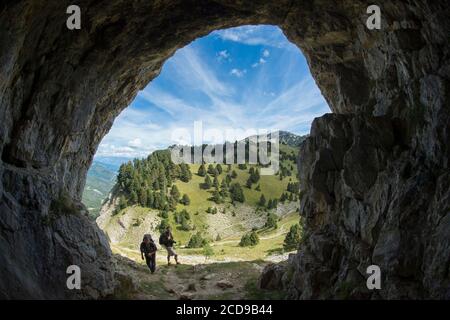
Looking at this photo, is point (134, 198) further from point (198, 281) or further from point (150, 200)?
point (198, 281)

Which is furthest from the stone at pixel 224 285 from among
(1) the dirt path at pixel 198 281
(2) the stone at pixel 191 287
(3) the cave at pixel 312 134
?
(3) the cave at pixel 312 134

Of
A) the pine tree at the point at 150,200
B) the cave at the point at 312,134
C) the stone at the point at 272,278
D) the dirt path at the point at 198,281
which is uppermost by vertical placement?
the cave at the point at 312,134

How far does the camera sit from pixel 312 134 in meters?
25.9

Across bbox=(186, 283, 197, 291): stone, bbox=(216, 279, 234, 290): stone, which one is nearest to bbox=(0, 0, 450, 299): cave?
bbox=(216, 279, 234, 290): stone

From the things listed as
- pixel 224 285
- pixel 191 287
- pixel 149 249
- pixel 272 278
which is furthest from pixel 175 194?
pixel 272 278

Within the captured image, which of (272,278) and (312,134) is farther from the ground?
(312,134)

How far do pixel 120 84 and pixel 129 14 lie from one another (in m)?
10.4

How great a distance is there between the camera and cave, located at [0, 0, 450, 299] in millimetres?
15336

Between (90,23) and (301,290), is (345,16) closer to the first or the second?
(90,23)

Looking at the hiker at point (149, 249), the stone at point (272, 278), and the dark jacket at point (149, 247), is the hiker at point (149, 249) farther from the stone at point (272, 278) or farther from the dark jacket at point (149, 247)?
the stone at point (272, 278)

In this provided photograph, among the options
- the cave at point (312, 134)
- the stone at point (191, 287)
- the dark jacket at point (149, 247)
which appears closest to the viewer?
the cave at point (312, 134)

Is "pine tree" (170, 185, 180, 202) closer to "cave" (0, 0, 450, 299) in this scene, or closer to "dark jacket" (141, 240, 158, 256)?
"dark jacket" (141, 240, 158, 256)

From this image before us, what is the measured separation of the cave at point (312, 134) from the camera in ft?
50.3

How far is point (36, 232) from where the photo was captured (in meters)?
17.7
